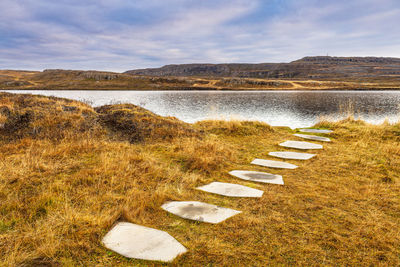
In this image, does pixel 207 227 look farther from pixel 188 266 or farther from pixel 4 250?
pixel 4 250

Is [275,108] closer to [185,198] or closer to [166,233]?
[185,198]

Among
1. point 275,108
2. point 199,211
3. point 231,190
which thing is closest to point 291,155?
point 231,190

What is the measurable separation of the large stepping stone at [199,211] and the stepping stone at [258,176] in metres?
1.48

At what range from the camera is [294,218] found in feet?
10.2

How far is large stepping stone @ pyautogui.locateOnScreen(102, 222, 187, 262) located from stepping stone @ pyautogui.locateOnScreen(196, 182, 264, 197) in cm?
151

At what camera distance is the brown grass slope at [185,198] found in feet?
7.70

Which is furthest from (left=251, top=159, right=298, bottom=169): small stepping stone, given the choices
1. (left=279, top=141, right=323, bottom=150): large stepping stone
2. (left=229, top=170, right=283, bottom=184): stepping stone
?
(left=279, top=141, right=323, bottom=150): large stepping stone

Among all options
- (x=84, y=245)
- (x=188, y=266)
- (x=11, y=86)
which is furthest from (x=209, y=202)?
(x=11, y=86)

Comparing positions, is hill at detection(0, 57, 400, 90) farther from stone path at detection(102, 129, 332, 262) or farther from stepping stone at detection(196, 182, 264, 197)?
stepping stone at detection(196, 182, 264, 197)

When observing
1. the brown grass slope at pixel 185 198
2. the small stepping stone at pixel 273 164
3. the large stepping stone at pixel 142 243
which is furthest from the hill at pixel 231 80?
the large stepping stone at pixel 142 243

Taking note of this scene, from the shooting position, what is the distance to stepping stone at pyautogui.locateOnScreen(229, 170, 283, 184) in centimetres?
452

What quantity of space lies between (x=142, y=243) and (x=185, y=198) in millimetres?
1307

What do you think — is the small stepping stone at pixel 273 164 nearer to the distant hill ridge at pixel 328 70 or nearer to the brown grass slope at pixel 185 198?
the brown grass slope at pixel 185 198

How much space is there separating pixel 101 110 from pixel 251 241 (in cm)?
971
